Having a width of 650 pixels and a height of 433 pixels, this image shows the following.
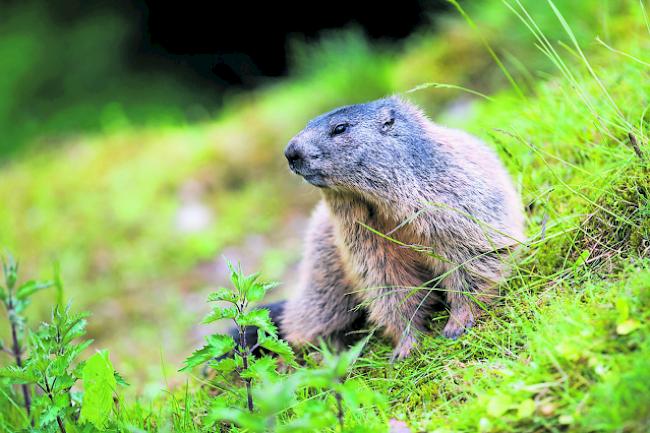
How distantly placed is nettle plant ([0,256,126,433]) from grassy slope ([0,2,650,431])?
0.67ft

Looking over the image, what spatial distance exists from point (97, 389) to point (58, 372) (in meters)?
0.22

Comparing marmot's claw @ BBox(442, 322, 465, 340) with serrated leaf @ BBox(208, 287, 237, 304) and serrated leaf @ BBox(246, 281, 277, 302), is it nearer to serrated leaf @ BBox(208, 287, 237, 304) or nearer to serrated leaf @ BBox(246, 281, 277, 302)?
serrated leaf @ BBox(246, 281, 277, 302)

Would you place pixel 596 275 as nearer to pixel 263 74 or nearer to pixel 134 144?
pixel 134 144

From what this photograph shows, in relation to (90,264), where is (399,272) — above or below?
above

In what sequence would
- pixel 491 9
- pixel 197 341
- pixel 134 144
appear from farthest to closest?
pixel 134 144
pixel 491 9
pixel 197 341

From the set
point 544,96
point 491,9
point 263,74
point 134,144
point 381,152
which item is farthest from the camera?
point 263,74

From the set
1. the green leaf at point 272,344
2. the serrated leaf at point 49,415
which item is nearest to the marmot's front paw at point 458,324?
the green leaf at point 272,344

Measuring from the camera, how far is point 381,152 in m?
3.31

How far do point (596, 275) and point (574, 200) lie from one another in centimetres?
67

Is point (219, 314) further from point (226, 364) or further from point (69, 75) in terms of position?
point (69, 75)

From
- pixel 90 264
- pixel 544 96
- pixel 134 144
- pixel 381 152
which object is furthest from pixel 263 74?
pixel 381 152

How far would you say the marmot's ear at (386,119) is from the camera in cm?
340

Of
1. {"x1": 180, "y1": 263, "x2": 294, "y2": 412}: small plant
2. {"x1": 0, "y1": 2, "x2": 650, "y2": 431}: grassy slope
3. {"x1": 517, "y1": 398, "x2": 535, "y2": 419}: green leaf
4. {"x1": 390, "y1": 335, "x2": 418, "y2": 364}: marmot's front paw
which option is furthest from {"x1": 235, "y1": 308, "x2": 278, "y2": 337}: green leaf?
{"x1": 517, "y1": 398, "x2": 535, "y2": 419}: green leaf

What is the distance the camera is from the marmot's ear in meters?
3.40
